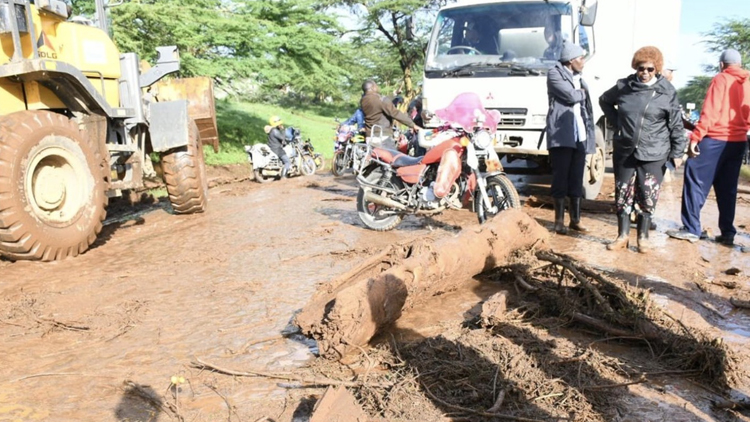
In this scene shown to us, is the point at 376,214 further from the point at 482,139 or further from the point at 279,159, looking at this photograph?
the point at 279,159

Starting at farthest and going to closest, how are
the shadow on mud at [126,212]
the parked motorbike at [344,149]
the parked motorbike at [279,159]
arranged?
the parked motorbike at [344,149], the parked motorbike at [279,159], the shadow on mud at [126,212]

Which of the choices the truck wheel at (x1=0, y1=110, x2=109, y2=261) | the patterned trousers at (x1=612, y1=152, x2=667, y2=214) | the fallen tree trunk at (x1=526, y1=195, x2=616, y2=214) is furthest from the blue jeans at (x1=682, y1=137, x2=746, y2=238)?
the truck wheel at (x1=0, y1=110, x2=109, y2=261)

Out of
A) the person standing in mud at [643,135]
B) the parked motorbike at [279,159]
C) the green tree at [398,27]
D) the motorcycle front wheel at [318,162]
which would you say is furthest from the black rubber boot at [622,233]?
the green tree at [398,27]

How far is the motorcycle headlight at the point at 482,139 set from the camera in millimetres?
6230

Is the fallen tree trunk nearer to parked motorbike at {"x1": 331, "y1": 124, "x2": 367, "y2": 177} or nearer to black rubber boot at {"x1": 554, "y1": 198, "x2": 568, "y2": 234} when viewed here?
black rubber boot at {"x1": 554, "y1": 198, "x2": 568, "y2": 234}

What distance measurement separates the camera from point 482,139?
6234 mm

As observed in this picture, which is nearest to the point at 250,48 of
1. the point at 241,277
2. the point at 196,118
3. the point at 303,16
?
the point at 303,16

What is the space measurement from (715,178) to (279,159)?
8.37 meters

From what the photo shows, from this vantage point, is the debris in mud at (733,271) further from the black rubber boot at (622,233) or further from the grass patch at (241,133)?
the grass patch at (241,133)

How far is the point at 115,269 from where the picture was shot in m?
5.46

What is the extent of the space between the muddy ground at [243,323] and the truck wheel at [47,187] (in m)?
0.26

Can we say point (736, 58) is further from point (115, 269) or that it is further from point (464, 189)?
point (115, 269)

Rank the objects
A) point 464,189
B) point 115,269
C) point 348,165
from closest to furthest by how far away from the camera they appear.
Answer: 1. point 115,269
2. point 464,189
3. point 348,165

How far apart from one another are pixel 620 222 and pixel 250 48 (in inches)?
370
